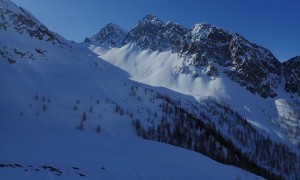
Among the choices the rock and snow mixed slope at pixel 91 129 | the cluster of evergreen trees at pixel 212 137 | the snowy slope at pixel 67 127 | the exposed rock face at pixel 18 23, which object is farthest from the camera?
the exposed rock face at pixel 18 23

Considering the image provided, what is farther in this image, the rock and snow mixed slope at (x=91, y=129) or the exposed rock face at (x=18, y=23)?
the exposed rock face at (x=18, y=23)

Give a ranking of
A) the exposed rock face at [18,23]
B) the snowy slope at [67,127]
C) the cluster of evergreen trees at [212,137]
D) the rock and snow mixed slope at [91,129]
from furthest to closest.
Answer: the exposed rock face at [18,23]
the cluster of evergreen trees at [212,137]
the rock and snow mixed slope at [91,129]
the snowy slope at [67,127]

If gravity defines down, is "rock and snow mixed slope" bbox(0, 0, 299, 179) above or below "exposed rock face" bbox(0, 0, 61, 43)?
below

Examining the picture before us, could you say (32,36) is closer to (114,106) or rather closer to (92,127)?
(114,106)

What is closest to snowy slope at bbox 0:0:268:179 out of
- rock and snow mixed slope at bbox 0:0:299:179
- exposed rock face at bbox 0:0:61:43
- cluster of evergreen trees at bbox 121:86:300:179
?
rock and snow mixed slope at bbox 0:0:299:179

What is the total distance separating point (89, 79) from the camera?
447ft

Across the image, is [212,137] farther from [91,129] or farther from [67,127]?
[67,127]

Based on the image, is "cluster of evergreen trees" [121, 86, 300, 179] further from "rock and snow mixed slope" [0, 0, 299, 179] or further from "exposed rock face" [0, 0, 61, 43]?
"exposed rock face" [0, 0, 61, 43]

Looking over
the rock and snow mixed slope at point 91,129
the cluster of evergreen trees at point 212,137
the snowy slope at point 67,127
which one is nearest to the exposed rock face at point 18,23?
the rock and snow mixed slope at point 91,129

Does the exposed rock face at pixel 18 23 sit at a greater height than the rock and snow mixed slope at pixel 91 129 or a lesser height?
greater

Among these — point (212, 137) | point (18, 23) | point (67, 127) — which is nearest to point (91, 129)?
point (67, 127)

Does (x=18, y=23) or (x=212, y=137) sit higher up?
(x=18, y=23)

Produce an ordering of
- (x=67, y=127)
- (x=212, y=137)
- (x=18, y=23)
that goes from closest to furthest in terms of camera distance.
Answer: (x=67, y=127) < (x=212, y=137) < (x=18, y=23)

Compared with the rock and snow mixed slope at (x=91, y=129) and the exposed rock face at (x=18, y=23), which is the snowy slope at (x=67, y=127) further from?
the exposed rock face at (x=18, y=23)
